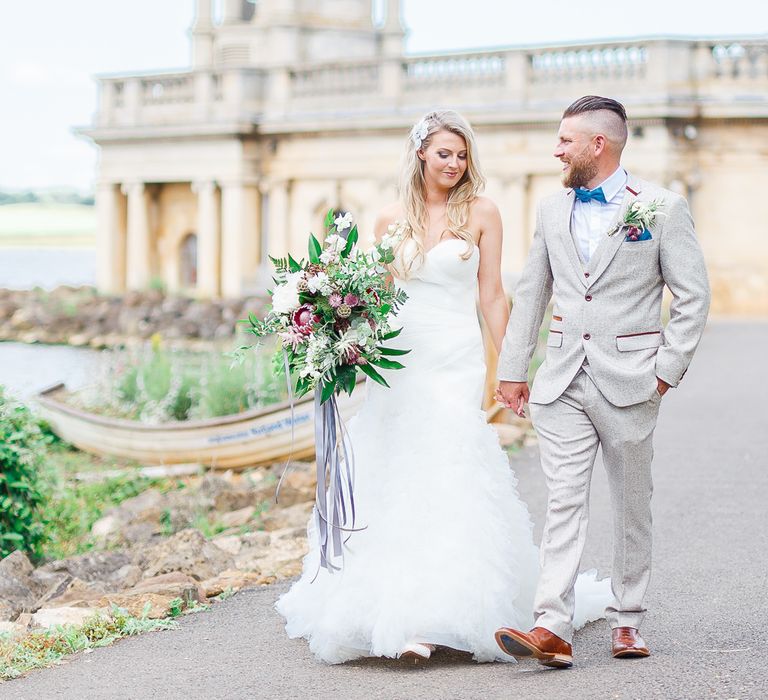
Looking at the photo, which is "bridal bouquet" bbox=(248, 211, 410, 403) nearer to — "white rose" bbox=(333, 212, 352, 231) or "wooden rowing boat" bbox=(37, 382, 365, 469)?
"white rose" bbox=(333, 212, 352, 231)

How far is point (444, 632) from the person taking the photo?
18.8 feet

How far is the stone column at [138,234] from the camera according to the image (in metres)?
36.2

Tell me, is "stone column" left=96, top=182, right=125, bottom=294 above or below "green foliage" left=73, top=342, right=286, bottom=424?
above

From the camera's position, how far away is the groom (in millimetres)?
5637

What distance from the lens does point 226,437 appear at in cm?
1337

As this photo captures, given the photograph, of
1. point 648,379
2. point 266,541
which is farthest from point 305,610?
point 266,541

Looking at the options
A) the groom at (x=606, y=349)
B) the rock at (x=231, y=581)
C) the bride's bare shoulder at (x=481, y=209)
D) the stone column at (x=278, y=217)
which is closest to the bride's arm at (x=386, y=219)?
the bride's bare shoulder at (x=481, y=209)

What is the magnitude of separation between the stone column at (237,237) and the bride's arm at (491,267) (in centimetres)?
2797

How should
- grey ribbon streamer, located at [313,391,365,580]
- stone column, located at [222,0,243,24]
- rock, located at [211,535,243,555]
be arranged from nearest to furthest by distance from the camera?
1. grey ribbon streamer, located at [313,391,365,580]
2. rock, located at [211,535,243,555]
3. stone column, located at [222,0,243,24]

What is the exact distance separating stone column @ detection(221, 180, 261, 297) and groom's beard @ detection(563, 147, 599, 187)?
1129 inches

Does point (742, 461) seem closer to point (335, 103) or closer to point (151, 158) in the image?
point (335, 103)

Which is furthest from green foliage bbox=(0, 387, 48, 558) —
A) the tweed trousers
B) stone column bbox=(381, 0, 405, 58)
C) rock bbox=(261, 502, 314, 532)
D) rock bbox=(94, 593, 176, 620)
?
stone column bbox=(381, 0, 405, 58)

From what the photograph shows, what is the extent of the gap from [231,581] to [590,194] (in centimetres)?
334

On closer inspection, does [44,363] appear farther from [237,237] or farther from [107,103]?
[107,103]
